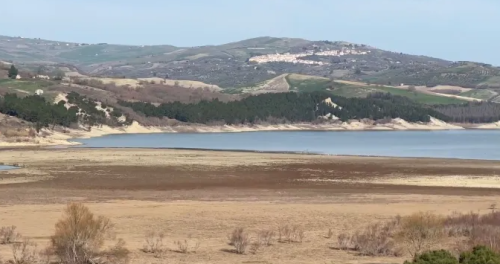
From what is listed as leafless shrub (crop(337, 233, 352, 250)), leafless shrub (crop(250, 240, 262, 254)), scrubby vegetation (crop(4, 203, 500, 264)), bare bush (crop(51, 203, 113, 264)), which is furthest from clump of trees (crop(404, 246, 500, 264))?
bare bush (crop(51, 203, 113, 264))

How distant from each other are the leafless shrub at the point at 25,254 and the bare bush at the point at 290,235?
8.12 meters

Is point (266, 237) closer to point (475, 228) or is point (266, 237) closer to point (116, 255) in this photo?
point (116, 255)

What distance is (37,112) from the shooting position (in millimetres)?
126625

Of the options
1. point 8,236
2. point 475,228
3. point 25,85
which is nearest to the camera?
point 8,236

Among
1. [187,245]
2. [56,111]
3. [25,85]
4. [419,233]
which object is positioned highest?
[25,85]

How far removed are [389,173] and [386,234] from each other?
33820 millimetres

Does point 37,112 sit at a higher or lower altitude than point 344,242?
higher

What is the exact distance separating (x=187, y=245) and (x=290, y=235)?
402 centimetres

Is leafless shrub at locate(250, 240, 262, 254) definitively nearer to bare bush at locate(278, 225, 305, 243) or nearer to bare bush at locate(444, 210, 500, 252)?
bare bush at locate(278, 225, 305, 243)

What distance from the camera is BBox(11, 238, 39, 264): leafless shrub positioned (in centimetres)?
2312

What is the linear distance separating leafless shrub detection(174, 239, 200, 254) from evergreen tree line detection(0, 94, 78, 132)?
92.6m

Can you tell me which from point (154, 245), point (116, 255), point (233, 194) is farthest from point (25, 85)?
point (116, 255)

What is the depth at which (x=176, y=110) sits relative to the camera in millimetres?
185125

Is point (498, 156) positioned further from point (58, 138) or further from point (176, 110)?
point (176, 110)
